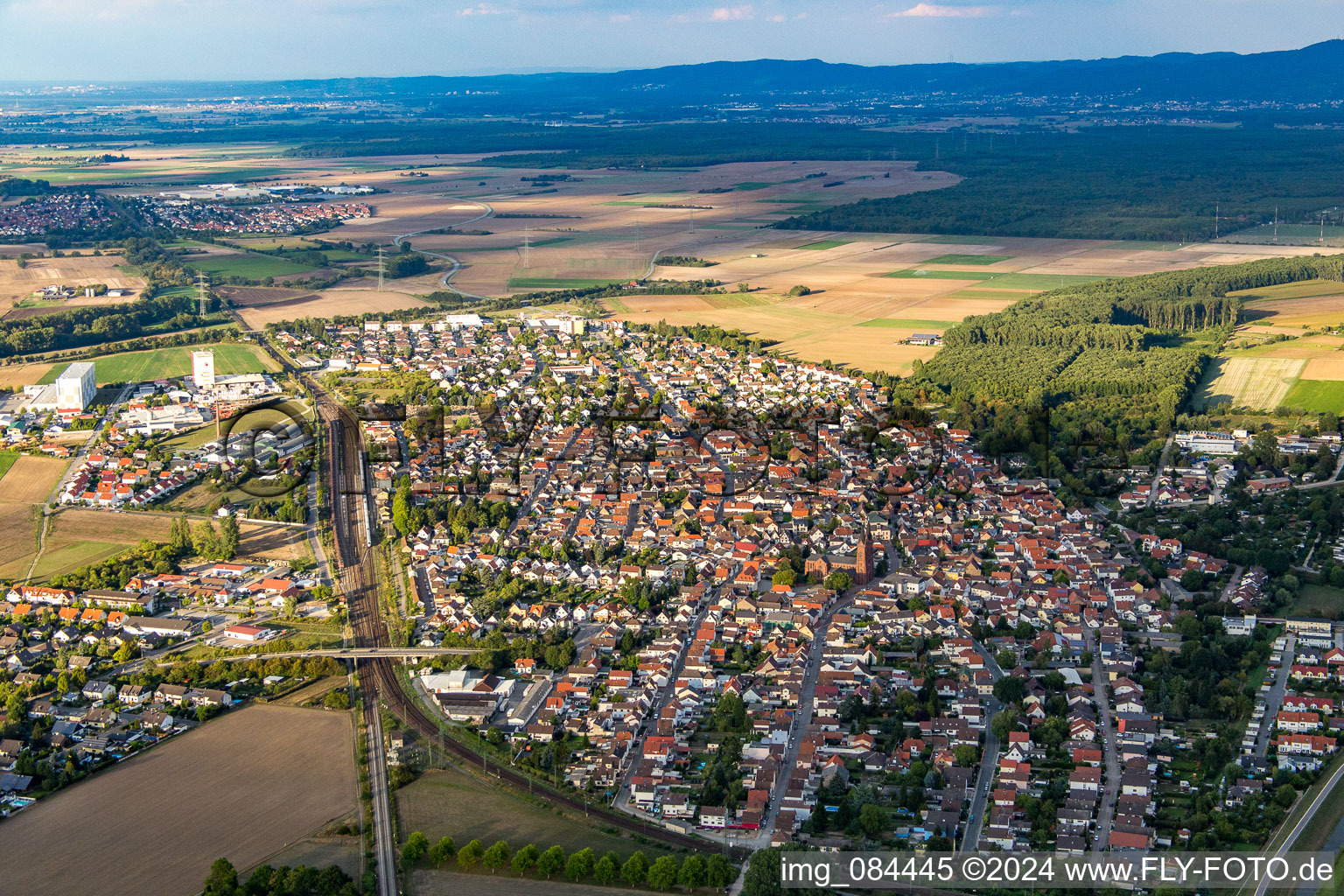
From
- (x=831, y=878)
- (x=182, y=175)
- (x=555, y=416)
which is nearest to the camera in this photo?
(x=831, y=878)

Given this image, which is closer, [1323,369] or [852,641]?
[852,641]

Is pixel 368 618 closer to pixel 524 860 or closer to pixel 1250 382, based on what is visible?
pixel 524 860

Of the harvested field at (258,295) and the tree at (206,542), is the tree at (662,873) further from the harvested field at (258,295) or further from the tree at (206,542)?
the harvested field at (258,295)

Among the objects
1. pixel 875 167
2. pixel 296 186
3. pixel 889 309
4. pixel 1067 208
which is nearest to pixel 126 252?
pixel 296 186

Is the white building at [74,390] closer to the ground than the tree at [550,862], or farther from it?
farther from it

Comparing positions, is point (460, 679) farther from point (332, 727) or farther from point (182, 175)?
point (182, 175)

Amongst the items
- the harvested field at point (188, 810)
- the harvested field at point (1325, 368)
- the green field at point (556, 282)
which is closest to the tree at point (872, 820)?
the harvested field at point (188, 810)
